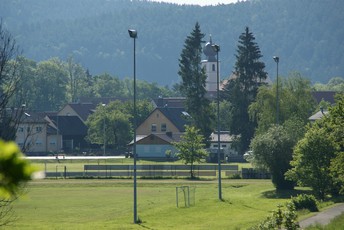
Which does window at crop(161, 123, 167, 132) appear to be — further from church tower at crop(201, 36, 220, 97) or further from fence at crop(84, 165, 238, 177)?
church tower at crop(201, 36, 220, 97)

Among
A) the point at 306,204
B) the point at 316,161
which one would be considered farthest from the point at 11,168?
the point at 316,161

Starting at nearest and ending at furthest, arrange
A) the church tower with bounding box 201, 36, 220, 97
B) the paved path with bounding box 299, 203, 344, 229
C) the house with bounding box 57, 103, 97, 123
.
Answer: the paved path with bounding box 299, 203, 344, 229 → the house with bounding box 57, 103, 97, 123 → the church tower with bounding box 201, 36, 220, 97

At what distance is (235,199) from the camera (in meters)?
48.9

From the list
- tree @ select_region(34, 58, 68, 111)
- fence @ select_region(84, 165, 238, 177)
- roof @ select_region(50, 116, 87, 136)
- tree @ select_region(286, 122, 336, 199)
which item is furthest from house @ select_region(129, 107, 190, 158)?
tree @ select_region(34, 58, 68, 111)

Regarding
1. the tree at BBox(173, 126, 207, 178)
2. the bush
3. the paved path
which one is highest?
the tree at BBox(173, 126, 207, 178)

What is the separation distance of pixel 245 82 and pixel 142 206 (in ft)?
192

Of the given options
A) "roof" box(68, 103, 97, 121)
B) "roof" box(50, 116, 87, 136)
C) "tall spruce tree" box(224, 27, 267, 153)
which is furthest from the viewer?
"roof" box(68, 103, 97, 121)

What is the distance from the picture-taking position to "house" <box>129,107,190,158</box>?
10581 centimetres

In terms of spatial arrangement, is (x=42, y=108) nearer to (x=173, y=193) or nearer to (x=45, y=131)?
(x=45, y=131)

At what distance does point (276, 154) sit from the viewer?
184 feet

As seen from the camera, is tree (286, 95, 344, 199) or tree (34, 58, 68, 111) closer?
tree (286, 95, 344, 199)

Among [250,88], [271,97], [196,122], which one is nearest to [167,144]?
[196,122]

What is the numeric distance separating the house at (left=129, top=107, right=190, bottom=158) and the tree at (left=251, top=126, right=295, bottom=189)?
49621 millimetres

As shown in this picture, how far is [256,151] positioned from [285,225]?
1317 inches
